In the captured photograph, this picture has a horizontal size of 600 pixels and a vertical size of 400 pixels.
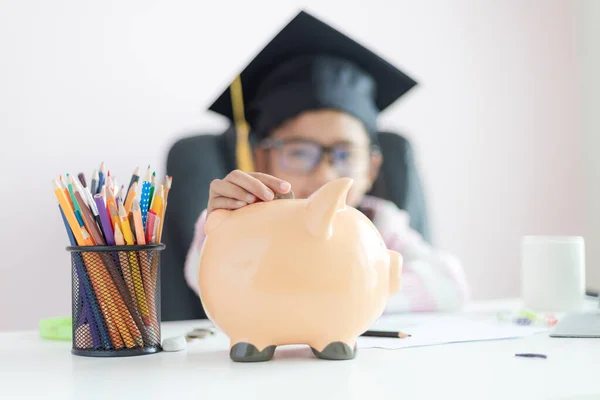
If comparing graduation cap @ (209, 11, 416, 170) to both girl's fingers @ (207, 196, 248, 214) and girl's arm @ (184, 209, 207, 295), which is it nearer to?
girl's arm @ (184, 209, 207, 295)

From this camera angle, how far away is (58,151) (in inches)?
61.6

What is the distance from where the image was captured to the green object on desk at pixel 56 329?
2.75ft

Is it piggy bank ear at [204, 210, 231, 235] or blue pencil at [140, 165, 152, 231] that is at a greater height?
blue pencil at [140, 165, 152, 231]

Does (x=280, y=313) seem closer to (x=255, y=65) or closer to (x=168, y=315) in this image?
(x=255, y=65)

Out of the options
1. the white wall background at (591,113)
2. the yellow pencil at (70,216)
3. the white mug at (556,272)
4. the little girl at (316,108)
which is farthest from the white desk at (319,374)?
the white wall background at (591,113)

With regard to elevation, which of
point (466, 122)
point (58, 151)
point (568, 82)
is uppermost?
point (568, 82)

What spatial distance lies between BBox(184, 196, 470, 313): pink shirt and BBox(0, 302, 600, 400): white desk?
1.48 feet

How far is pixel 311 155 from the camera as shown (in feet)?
4.97

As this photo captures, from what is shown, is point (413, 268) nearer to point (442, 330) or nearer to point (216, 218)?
point (442, 330)

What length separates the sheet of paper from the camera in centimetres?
74

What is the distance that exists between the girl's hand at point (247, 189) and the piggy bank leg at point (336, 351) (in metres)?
0.15

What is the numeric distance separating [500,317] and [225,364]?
465 millimetres

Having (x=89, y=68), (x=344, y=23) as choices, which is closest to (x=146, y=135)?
(x=89, y=68)

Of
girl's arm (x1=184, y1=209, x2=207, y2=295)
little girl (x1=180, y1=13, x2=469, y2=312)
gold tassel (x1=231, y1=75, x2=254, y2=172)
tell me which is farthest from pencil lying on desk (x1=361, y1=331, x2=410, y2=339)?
gold tassel (x1=231, y1=75, x2=254, y2=172)
